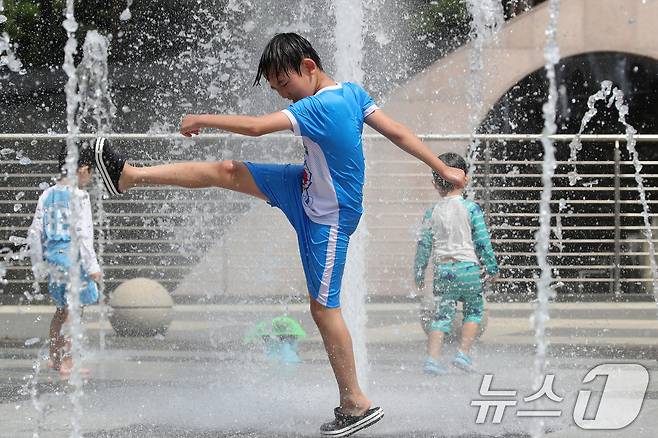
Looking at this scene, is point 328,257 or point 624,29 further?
point 624,29

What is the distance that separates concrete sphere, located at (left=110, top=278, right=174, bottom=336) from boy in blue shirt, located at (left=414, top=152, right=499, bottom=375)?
2769 millimetres

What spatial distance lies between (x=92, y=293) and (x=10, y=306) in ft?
13.5

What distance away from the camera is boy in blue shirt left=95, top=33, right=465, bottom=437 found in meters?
4.39

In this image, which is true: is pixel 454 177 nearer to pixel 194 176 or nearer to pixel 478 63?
pixel 194 176

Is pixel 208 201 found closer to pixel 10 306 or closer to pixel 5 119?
pixel 10 306

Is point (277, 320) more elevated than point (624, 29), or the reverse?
point (624, 29)

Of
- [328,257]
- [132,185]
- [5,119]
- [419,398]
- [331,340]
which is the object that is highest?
[5,119]

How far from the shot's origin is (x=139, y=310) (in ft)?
28.4

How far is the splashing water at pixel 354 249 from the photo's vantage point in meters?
6.49

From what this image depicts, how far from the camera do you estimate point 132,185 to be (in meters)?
4.54

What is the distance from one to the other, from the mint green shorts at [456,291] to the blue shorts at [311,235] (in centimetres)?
225

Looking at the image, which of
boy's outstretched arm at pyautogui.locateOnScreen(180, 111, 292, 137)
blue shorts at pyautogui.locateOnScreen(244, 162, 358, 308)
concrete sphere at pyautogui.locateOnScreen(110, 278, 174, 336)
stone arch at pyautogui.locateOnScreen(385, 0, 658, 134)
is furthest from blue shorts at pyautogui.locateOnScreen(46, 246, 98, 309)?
stone arch at pyautogui.locateOnScreen(385, 0, 658, 134)

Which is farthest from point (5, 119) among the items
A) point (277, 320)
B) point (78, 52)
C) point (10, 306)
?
point (277, 320)

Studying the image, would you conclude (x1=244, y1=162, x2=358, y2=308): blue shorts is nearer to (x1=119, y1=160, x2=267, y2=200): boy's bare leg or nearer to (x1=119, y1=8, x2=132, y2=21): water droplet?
(x1=119, y1=160, x2=267, y2=200): boy's bare leg
